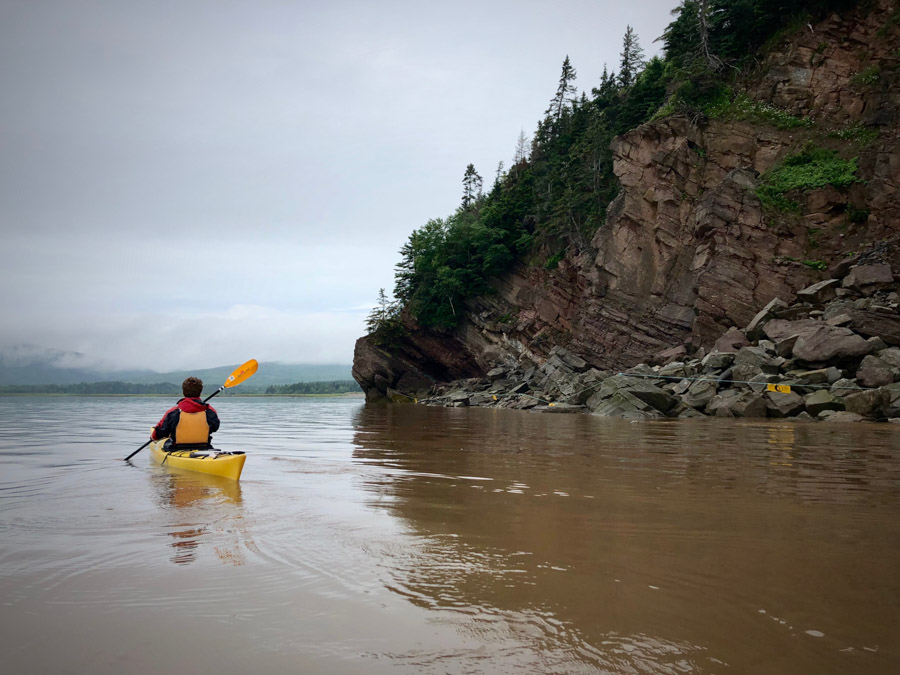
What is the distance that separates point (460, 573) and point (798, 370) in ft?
60.1

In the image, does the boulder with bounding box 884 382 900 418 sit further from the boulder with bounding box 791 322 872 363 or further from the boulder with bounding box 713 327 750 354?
the boulder with bounding box 713 327 750 354

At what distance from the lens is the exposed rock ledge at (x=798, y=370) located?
15.3 metres

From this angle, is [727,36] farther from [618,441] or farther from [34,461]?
[34,461]

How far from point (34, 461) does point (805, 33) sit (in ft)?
114

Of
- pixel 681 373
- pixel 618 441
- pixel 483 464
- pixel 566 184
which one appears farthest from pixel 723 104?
pixel 483 464

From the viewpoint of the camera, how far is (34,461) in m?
8.88

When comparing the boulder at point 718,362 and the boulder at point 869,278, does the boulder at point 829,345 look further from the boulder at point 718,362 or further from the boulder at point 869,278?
the boulder at point 869,278

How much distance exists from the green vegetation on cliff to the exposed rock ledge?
7456 mm

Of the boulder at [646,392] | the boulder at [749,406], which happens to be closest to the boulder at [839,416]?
the boulder at [749,406]

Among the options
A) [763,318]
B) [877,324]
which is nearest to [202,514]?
[877,324]

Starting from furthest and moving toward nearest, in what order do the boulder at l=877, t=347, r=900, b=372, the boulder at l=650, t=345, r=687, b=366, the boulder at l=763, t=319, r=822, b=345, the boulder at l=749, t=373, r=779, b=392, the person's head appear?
the boulder at l=650, t=345, r=687, b=366
the boulder at l=763, t=319, r=822, b=345
the boulder at l=749, t=373, r=779, b=392
the boulder at l=877, t=347, r=900, b=372
the person's head

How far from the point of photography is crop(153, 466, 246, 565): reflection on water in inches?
142

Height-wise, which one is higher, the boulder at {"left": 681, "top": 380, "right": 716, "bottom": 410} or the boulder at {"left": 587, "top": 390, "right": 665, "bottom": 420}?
the boulder at {"left": 681, "top": 380, "right": 716, "bottom": 410}

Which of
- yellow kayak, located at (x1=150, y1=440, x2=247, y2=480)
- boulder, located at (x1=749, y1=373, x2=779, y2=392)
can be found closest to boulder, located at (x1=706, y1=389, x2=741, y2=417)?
boulder, located at (x1=749, y1=373, x2=779, y2=392)
